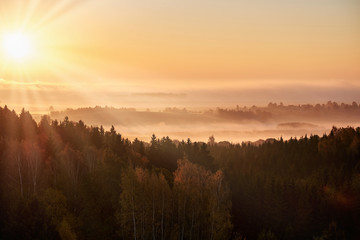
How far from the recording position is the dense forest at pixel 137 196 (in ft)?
213

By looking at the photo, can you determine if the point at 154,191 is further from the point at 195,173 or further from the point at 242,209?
the point at 242,209

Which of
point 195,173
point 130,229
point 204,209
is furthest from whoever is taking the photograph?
point 195,173

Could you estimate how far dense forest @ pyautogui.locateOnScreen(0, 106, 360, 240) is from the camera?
6481 cm

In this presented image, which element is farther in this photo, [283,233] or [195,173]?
[283,233]

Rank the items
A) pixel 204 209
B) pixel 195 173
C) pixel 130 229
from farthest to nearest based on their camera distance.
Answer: pixel 195 173 → pixel 204 209 → pixel 130 229

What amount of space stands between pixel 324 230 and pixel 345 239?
5740 millimetres

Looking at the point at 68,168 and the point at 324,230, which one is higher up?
the point at 68,168

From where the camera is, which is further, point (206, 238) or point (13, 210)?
point (206, 238)

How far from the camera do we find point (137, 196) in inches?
2584

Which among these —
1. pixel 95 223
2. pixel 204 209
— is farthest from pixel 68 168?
pixel 204 209

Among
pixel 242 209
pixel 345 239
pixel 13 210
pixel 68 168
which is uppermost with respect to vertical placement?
pixel 68 168

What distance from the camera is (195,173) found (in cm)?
8881

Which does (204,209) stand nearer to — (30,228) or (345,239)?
(30,228)

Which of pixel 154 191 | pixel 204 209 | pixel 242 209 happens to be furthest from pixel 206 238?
pixel 242 209
